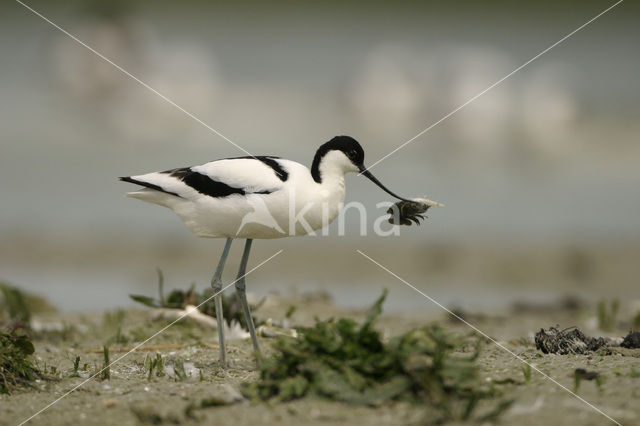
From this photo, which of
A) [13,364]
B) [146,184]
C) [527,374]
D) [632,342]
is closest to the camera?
[527,374]

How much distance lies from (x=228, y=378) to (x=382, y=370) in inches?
63.9

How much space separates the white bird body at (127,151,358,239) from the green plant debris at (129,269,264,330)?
4.38 feet

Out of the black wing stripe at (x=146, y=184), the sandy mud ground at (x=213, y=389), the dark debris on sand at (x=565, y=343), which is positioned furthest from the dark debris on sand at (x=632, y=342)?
the black wing stripe at (x=146, y=184)

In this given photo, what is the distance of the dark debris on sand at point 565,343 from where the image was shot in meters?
5.10

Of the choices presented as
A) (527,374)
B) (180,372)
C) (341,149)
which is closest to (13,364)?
(180,372)

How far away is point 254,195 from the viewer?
531 centimetres

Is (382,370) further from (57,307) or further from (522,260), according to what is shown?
(522,260)

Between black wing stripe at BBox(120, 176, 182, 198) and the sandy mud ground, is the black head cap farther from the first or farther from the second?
the sandy mud ground

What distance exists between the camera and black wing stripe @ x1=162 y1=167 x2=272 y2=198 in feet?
17.8

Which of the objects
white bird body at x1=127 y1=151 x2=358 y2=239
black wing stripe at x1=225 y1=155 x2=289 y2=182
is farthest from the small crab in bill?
black wing stripe at x1=225 y1=155 x2=289 y2=182

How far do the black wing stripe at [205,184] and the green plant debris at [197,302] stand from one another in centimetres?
157

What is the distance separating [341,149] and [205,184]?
1.13 meters

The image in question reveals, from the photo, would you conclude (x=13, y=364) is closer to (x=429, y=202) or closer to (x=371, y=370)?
(x=371, y=370)

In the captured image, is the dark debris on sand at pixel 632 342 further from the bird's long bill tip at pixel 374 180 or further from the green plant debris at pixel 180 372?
the green plant debris at pixel 180 372
